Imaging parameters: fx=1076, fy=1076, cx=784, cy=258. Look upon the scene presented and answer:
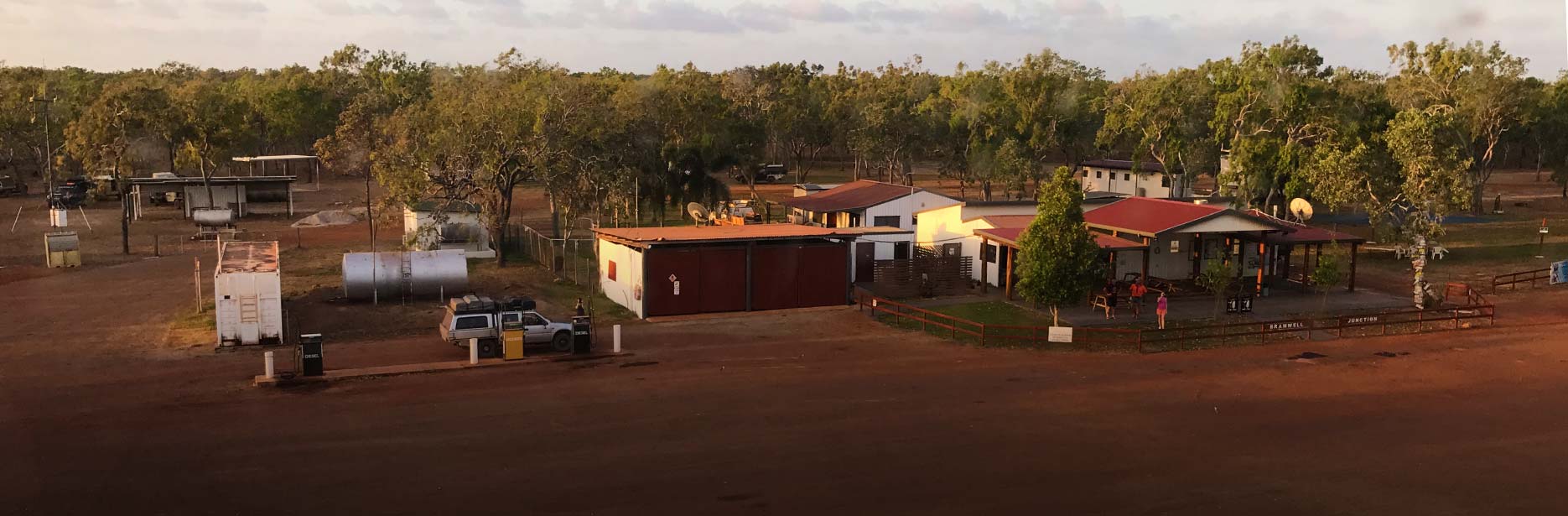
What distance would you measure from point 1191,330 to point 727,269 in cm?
1376

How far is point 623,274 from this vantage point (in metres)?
34.8

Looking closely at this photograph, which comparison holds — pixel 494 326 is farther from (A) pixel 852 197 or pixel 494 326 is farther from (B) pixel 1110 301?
(A) pixel 852 197

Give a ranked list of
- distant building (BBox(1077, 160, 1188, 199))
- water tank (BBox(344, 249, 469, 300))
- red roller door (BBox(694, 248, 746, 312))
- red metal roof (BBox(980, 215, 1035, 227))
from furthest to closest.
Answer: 1. distant building (BBox(1077, 160, 1188, 199))
2. red metal roof (BBox(980, 215, 1035, 227))
3. water tank (BBox(344, 249, 469, 300))
4. red roller door (BBox(694, 248, 746, 312))

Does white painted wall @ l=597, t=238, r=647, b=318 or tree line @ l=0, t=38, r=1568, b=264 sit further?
tree line @ l=0, t=38, r=1568, b=264

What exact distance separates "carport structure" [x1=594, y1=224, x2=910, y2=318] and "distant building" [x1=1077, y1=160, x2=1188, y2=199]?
3839cm

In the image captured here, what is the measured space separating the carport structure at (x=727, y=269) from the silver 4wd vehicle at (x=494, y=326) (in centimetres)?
565

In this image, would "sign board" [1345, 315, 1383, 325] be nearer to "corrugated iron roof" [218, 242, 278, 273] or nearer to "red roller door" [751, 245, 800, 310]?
"red roller door" [751, 245, 800, 310]

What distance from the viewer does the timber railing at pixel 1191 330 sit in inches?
1141

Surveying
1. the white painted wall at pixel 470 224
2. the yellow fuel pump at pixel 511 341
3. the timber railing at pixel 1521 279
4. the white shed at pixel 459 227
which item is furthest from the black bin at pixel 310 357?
the timber railing at pixel 1521 279

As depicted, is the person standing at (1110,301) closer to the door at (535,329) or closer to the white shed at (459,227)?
the door at (535,329)

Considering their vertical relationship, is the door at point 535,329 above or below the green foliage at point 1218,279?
below

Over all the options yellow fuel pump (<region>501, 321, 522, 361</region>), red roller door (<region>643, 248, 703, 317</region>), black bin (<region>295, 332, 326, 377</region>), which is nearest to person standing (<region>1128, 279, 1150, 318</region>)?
red roller door (<region>643, 248, 703, 317</region>)

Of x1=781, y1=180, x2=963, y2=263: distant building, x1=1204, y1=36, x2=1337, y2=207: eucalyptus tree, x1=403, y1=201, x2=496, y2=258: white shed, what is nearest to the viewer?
x1=403, y1=201, x2=496, y2=258: white shed

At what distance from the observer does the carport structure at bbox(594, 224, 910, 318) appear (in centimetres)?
3306
